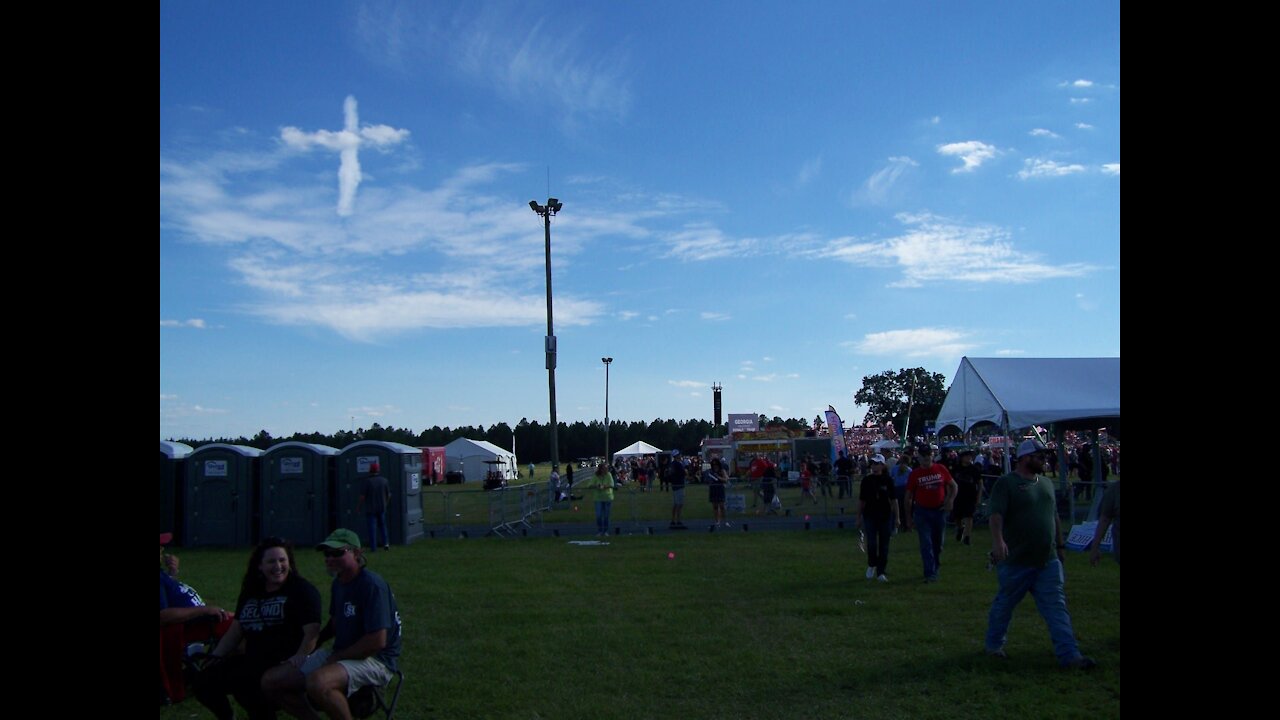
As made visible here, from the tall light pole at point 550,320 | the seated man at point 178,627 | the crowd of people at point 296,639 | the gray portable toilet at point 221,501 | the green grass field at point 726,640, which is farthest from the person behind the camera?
the tall light pole at point 550,320

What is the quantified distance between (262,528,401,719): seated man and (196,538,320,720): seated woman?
0.43 feet

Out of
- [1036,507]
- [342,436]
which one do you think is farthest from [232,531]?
[342,436]

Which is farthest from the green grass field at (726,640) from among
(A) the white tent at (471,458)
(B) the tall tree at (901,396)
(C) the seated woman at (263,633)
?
(B) the tall tree at (901,396)

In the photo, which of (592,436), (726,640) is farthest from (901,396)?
(726,640)

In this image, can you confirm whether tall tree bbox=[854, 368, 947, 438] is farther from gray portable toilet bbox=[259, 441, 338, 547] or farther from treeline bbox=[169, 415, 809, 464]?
gray portable toilet bbox=[259, 441, 338, 547]

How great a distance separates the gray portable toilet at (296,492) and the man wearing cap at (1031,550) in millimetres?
15728

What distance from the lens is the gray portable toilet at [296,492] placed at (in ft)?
65.7

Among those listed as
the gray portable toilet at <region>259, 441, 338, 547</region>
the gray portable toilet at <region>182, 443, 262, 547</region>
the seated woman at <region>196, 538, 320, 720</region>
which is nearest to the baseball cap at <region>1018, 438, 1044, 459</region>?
the seated woman at <region>196, 538, 320, 720</region>

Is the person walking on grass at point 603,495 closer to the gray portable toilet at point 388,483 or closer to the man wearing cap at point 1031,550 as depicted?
the gray portable toilet at point 388,483

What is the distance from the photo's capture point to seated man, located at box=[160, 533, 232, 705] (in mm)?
6523

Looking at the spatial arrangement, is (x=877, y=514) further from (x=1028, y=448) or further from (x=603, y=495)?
(x=603, y=495)

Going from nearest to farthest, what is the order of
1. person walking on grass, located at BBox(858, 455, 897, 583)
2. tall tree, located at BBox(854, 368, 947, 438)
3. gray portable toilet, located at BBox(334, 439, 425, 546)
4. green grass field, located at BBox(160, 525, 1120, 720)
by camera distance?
green grass field, located at BBox(160, 525, 1120, 720) < person walking on grass, located at BBox(858, 455, 897, 583) < gray portable toilet, located at BBox(334, 439, 425, 546) < tall tree, located at BBox(854, 368, 947, 438)
